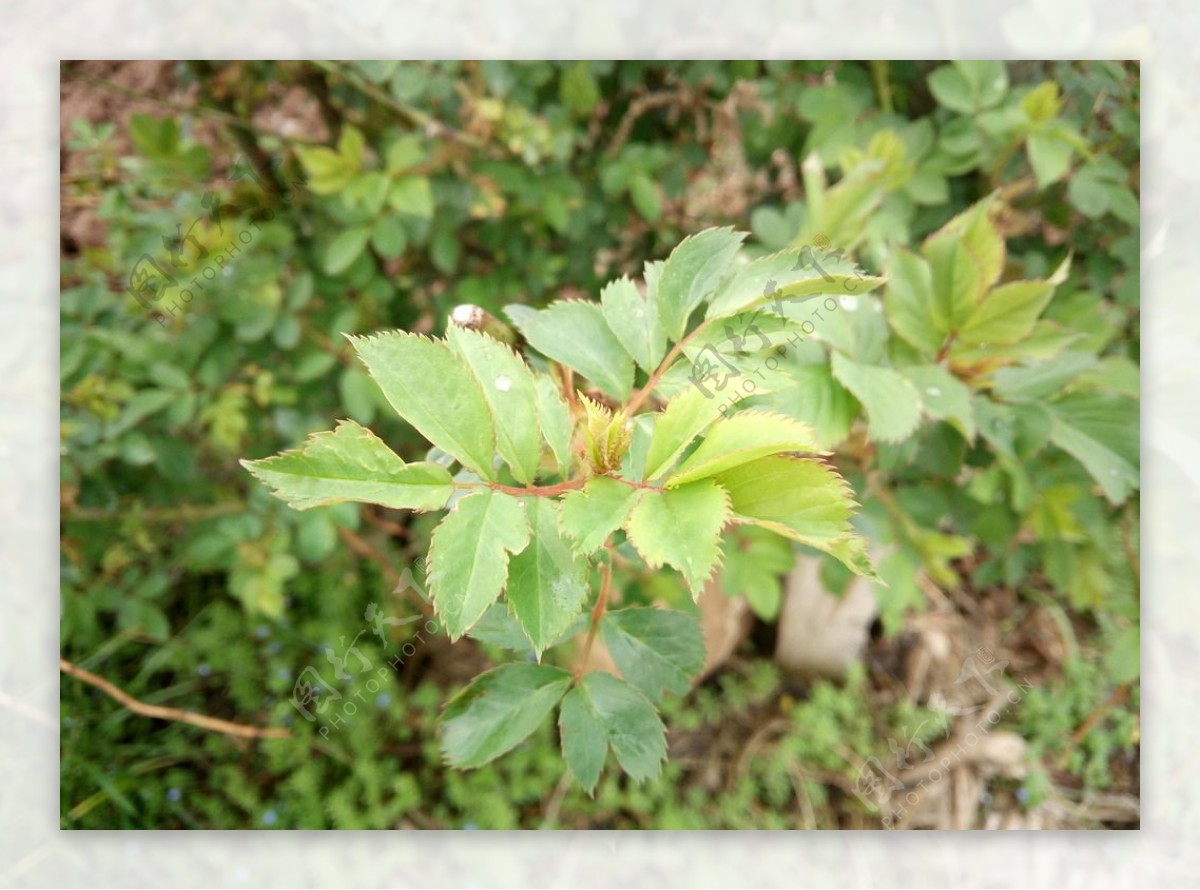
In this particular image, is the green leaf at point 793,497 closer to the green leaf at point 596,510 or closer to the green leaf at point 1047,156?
the green leaf at point 596,510

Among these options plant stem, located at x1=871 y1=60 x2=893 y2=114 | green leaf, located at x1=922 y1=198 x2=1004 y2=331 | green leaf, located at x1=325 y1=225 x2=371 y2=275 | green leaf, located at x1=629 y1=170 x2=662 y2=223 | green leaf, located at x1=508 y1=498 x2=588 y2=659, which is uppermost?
plant stem, located at x1=871 y1=60 x2=893 y2=114

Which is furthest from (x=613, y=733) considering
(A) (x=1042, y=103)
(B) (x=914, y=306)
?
(A) (x=1042, y=103)

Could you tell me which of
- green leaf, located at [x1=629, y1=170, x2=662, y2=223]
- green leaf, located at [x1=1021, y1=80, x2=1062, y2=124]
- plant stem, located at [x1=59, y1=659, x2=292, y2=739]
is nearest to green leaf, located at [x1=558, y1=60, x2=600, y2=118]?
green leaf, located at [x1=629, y1=170, x2=662, y2=223]

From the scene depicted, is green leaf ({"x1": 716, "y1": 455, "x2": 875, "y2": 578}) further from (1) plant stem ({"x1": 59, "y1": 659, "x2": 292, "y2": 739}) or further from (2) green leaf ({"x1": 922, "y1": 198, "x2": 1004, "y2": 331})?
(1) plant stem ({"x1": 59, "y1": 659, "x2": 292, "y2": 739})

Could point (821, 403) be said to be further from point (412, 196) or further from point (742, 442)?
point (412, 196)

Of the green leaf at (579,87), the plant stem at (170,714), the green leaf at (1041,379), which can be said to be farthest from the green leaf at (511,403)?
the plant stem at (170,714)
